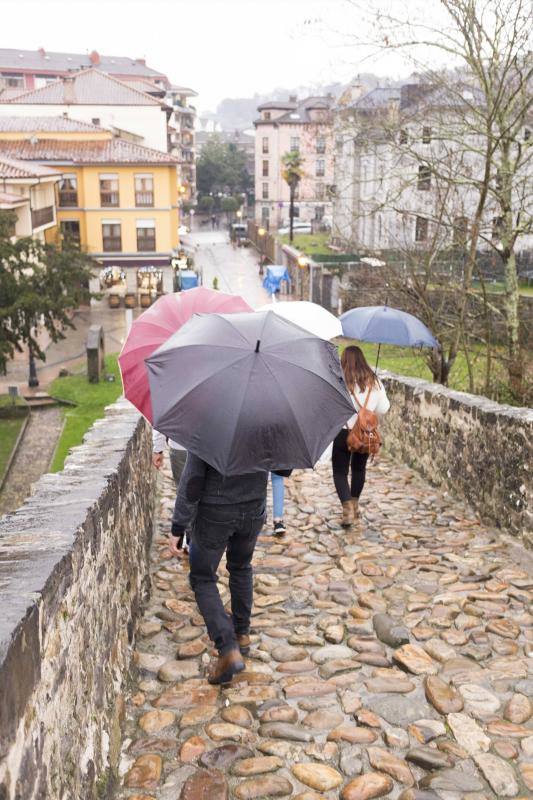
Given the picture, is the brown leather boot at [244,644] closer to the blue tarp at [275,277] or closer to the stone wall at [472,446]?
the stone wall at [472,446]

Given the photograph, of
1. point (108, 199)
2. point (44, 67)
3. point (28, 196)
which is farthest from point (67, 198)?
point (44, 67)

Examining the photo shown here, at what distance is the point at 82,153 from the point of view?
4378 centimetres

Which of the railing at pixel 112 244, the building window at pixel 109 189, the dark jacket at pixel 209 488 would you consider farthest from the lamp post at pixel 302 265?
the dark jacket at pixel 209 488

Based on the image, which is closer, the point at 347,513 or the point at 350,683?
the point at 350,683

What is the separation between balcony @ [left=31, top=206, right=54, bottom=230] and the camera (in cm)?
3542

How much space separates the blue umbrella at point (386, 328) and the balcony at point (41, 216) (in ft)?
98.3

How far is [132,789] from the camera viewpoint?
10.2ft

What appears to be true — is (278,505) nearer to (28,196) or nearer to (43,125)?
(28,196)

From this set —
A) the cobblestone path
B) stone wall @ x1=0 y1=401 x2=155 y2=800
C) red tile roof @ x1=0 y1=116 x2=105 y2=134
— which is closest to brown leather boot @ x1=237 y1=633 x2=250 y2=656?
the cobblestone path

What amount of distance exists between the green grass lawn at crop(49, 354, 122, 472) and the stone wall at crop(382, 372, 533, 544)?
12.2 metres

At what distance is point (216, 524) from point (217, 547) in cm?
14

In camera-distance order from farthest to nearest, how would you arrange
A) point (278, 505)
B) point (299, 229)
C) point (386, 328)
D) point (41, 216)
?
point (299, 229) < point (41, 216) < point (386, 328) < point (278, 505)

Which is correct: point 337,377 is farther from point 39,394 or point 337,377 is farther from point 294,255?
point 294,255

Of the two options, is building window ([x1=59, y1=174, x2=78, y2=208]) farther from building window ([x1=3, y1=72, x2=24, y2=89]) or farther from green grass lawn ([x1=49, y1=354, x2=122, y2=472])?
building window ([x1=3, y1=72, x2=24, y2=89])
